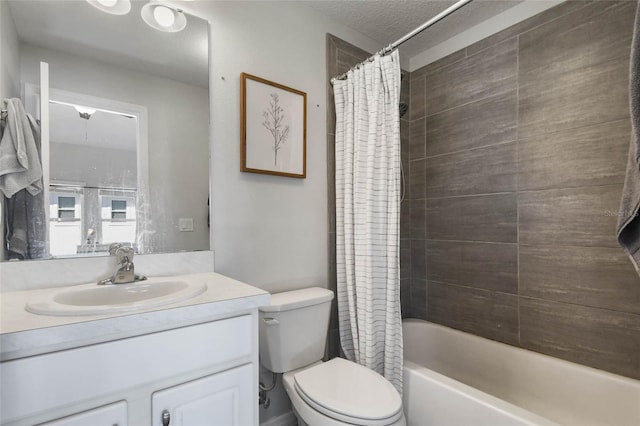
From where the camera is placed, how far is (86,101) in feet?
3.98

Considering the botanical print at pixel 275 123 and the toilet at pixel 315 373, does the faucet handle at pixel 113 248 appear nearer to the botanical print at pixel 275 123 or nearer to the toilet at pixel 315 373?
the toilet at pixel 315 373

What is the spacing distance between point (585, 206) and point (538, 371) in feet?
3.00

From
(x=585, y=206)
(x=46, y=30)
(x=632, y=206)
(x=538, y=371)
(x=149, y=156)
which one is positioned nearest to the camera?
(x=632, y=206)

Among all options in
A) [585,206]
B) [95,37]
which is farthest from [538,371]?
[95,37]

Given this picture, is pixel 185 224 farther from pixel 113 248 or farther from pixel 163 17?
pixel 163 17

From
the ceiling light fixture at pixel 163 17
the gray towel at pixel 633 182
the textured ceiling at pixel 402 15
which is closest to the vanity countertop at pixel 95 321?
the gray towel at pixel 633 182

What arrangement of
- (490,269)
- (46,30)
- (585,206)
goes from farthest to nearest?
1. (490,269)
2. (585,206)
3. (46,30)

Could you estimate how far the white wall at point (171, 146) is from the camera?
1283 millimetres

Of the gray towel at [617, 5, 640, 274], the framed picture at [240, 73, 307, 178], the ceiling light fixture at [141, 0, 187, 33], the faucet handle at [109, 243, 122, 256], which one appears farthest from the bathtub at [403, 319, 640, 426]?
the ceiling light fixture at [141, 0, 187, 33]

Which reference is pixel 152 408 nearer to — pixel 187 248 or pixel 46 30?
pixel 187 248

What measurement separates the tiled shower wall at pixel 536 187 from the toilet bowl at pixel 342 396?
1039 millimetres

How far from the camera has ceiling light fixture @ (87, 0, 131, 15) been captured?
1.22m

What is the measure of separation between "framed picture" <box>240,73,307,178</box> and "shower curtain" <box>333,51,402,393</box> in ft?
1.04

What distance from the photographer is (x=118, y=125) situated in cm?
127
